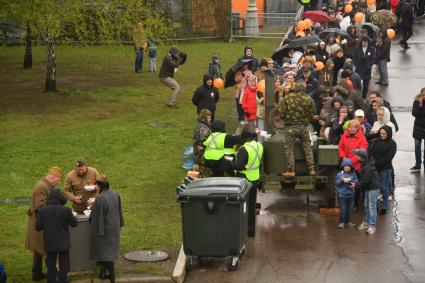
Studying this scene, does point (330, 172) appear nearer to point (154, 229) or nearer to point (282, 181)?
point (282, 181)

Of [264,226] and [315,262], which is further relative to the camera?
[264,226]

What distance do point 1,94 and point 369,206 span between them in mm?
17121

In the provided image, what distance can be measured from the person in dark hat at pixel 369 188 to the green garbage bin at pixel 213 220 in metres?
2.73

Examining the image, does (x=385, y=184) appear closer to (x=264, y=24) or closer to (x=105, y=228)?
(x=105, y=228)

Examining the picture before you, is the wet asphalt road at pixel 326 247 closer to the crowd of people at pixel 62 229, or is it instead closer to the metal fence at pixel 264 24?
the crowd of people at pixel 62 229

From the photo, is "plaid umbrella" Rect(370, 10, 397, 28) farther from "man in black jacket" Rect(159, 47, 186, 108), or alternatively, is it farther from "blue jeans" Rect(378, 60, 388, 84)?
"man in black jacket" Rect(159, 47, 186, 108)

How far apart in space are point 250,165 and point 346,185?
1667 millimetres

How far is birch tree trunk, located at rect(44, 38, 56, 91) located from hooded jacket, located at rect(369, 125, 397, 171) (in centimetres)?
1445

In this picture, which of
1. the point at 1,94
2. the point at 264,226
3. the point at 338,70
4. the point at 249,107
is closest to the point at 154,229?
the point at 264,226

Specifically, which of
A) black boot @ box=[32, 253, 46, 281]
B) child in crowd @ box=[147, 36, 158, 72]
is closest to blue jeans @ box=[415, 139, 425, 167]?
black boot @ box=[32, 253, 46, 281]

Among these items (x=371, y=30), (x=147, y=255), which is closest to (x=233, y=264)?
(x=147, y=255)

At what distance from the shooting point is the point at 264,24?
4569 cm

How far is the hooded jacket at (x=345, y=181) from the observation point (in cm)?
1761

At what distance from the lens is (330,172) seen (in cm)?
1864
